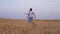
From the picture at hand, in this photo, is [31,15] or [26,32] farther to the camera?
[31,15]

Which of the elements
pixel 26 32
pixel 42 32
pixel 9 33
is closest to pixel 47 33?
pixel 42 32

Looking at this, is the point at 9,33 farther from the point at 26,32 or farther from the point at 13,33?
the point at 26,32

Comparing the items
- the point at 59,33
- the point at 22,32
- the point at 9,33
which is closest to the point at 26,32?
the point at 22,32

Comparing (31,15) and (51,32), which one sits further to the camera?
(31,15)

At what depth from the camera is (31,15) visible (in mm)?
15875

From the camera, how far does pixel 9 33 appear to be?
11.2m

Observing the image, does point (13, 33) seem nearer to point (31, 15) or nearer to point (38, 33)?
point (38, 33)

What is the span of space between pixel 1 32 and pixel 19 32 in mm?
878

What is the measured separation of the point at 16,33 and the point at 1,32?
0.74 m

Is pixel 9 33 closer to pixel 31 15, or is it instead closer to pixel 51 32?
pixel 51 32

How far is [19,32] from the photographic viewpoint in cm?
1161

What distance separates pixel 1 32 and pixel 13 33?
63cm

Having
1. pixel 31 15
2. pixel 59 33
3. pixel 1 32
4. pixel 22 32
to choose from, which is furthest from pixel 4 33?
pixel 31 15

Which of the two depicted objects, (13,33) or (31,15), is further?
(31,15)
